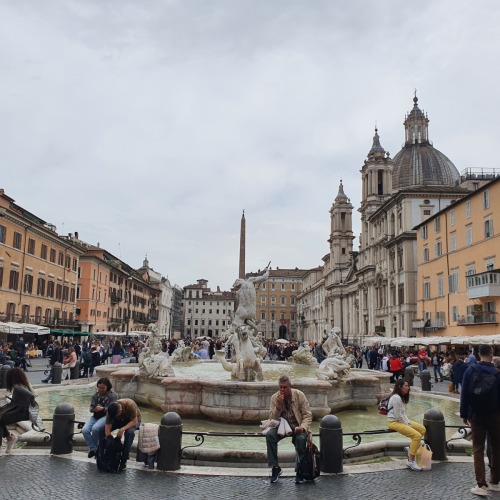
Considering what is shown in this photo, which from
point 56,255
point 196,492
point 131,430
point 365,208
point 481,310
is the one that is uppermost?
point 365,208

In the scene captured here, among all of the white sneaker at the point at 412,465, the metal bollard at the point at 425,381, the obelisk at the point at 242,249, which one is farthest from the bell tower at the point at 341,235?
the white sneaker at the point at 412,465

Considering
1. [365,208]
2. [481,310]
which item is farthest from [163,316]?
[481,310]

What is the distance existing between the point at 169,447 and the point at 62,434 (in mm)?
1697

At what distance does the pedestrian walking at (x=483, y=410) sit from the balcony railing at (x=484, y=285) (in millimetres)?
27238

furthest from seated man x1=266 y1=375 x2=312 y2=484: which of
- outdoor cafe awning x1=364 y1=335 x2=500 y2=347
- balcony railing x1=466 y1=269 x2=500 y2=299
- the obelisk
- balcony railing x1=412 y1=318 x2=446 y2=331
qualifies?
balcony railing x1=412 y1=318 x2=446 y2=331

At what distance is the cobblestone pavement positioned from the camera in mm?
5516

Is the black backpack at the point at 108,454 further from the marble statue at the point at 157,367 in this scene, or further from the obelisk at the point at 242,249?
the obelisk at the point at 242,249

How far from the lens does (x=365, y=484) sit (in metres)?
5.96

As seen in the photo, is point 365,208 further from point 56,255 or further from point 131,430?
point 131,430

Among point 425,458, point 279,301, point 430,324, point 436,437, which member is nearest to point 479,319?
point 430,324

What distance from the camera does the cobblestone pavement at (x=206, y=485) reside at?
18.1 ft

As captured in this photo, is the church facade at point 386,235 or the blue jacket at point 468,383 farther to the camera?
the church facade at point 386,235

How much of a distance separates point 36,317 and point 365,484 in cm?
3692

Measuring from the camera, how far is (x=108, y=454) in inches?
248
